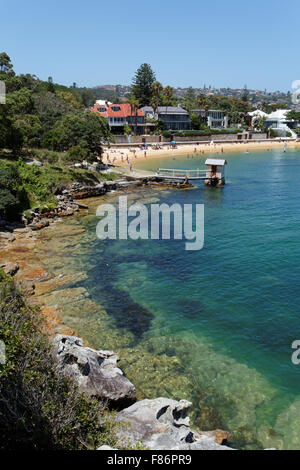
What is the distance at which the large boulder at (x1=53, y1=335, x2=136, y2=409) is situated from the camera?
11.0 m

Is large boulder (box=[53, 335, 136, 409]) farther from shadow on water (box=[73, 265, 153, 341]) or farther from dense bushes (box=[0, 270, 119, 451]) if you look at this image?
shadow on water (box=[73, 265, 153, 341])

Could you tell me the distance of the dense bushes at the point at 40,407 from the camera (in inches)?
316

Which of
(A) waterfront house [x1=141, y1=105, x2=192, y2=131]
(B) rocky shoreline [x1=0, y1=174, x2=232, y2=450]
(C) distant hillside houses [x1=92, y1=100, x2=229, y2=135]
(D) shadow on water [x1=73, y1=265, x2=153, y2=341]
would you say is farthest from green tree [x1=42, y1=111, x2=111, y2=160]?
(A) waterfront house [x1=141, y1=105, x2=192, y2=131]

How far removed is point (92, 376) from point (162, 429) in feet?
9.51

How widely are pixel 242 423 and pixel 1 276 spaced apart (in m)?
11.2

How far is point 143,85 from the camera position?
12438 centimetres

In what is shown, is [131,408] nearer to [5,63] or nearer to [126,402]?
[126,402]

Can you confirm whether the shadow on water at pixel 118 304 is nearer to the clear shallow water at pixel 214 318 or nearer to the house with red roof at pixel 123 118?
the clear shallow water at pixel 214 318

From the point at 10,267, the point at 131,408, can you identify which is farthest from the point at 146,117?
the point at 131,408

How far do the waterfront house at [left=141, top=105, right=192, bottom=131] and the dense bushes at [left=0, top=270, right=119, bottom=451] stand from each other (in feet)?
360

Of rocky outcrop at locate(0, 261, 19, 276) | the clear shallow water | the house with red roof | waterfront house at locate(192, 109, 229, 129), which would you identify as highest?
waterfront house at locate(192, 109, 229, 129)

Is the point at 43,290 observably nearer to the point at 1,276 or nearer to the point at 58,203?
the point at 1,276
